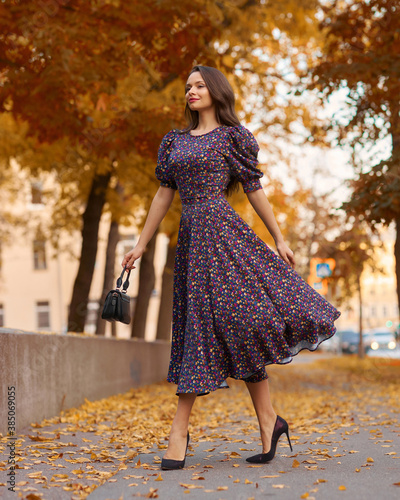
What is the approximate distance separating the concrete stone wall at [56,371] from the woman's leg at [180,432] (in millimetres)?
1547

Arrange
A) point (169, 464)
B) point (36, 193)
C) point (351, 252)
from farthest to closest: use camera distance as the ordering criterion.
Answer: point (36, 193) < point (351, 252) < point (169, 464)

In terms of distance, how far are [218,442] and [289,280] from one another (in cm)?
166

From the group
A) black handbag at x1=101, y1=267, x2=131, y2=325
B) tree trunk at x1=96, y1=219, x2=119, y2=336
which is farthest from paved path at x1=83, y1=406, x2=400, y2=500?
tree trunk at x1=96, y1=219, x2=119, y2=336

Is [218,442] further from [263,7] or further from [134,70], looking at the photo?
[263,7]

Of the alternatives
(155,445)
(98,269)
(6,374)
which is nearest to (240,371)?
(155,445)

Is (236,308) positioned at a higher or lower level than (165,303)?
lower

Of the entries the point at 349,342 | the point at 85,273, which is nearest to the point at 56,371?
the point at 85,273

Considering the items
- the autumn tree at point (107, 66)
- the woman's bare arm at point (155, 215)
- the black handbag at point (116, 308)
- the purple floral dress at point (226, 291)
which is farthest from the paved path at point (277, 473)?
the autumn tree at point (107, 66)

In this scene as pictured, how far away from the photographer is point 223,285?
4.45 meters

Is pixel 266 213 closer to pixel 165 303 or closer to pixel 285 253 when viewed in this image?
pixel 285 253

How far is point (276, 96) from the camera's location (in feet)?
52.1

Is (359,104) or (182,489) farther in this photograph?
(359,104)

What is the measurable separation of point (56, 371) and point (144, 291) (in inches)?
371

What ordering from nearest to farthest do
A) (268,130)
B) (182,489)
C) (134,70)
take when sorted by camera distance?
(182,489)
(134,70)
(268,130)
